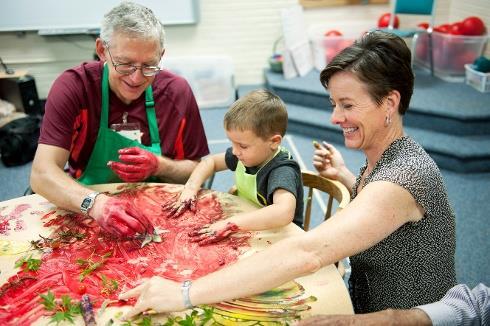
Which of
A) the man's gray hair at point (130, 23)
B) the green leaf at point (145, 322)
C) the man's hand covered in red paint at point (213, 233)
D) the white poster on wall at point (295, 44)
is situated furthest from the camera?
the white poster on wall at point (295, 44)

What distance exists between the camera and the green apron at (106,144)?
191 centimetres

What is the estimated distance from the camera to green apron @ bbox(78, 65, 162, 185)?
191cm

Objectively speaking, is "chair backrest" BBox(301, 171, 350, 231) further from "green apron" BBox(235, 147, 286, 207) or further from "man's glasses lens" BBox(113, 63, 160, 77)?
"man's glasses lens" BBox(113, 63, 160, 77)

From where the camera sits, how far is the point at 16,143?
3.89m

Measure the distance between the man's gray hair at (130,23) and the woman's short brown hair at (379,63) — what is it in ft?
2.74

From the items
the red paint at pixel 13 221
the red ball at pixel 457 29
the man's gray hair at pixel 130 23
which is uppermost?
the man's gray hair at pixel 130 23

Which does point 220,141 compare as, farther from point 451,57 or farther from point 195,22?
point 451,57

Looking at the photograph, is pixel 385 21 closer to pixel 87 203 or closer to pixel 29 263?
pixel 87 203

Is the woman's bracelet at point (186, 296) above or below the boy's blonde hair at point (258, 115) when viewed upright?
below

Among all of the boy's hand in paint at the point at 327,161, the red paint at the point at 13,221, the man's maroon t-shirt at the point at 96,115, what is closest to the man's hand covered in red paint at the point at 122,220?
the red paint at the point at 13,221

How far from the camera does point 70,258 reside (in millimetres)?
1340

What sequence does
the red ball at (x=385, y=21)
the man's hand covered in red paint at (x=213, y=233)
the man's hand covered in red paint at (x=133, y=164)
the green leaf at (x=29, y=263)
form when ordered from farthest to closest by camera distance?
the red ball at (x=385, y=21) < the man's hand covered in red paint at (x=133, y=164) < the man's hand covered in red paint at (x=213, y=233) < the green leaf at (x=29, y=263)

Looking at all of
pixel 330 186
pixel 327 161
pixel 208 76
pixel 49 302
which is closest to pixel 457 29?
pixel 208 76

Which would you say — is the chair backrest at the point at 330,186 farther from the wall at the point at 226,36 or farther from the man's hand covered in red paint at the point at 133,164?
the wall at the point at 226,36
